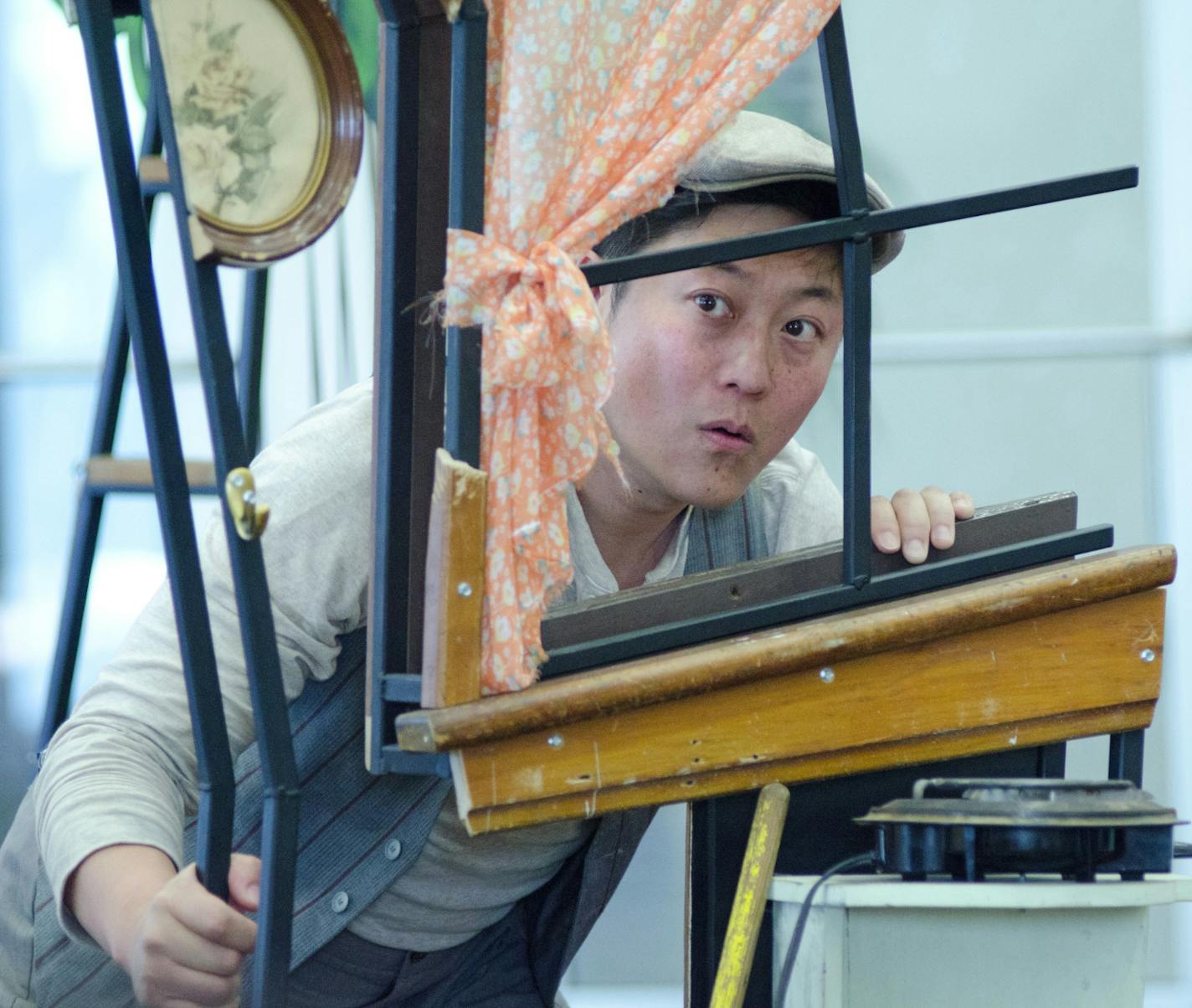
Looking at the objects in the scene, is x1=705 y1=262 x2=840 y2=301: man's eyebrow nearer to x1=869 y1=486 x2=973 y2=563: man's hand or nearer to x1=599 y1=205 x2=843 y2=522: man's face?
x1=599 y1=205 x2=843 y2=522: man's face

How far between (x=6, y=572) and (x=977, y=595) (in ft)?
7.46

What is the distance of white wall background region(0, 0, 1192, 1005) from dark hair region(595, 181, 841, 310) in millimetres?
1497

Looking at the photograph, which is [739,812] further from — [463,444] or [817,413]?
[817,413]

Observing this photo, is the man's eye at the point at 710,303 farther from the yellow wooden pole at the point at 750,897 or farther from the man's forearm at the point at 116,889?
the man's forearm at the point at 116,889

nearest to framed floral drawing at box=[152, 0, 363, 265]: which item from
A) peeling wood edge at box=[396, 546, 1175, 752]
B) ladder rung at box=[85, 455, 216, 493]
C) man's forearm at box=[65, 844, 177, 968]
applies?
peeling wood edge at box=[396, 546, 1175, 752]

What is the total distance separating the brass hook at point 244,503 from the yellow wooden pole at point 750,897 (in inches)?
15.6

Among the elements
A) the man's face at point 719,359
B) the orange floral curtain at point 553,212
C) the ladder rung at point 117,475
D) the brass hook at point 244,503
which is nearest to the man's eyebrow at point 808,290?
the man's face at point 719,359

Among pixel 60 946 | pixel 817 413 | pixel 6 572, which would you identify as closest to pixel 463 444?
pixel 60 946

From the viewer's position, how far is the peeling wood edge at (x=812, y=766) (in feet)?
3.20

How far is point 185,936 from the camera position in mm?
924

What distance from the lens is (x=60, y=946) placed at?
123 centimetres

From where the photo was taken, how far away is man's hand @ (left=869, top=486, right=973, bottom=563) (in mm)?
1133

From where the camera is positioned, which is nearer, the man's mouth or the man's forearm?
the man's forearm

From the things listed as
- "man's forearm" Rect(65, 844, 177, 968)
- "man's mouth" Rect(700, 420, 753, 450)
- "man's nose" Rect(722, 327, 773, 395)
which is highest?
"man's nose" Rect(722, 327, 773, 395)
